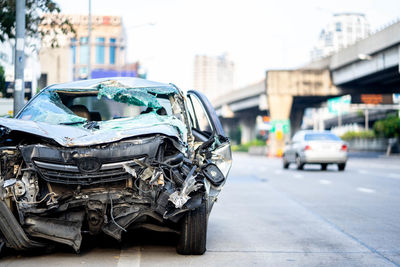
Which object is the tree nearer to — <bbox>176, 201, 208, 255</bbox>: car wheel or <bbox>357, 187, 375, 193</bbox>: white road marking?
<bbox>357, 187, 375, 193</bbox>: white road marking

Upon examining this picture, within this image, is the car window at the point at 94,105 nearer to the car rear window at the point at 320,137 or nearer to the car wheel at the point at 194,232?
the car wheel at the point at 194,232

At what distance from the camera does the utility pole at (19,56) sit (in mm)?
13008

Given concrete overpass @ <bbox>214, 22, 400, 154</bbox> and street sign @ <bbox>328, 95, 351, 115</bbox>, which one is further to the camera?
street sign @ <bbox>328, 95, 351, 115</bbox>

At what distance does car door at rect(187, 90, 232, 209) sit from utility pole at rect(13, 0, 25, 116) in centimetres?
652

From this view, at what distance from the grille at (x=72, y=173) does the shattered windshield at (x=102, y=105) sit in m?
1.15

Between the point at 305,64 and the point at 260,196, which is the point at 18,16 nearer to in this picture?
the point at 260,196

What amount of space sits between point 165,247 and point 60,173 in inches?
67.2

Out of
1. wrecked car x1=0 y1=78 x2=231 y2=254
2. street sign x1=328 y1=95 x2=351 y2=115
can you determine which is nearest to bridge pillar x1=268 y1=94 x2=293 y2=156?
street sign x1=328 y1=95 x2=351 y2=115

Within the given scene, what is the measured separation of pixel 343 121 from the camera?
4668 inches

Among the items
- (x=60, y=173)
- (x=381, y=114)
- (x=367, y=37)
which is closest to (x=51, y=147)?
(x=60, y=173)

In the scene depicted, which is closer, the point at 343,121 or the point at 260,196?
the point at 260,196

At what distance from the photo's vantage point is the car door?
19.6 ft

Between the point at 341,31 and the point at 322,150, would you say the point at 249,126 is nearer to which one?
the point at 341,31

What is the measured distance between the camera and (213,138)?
609 centimetres
